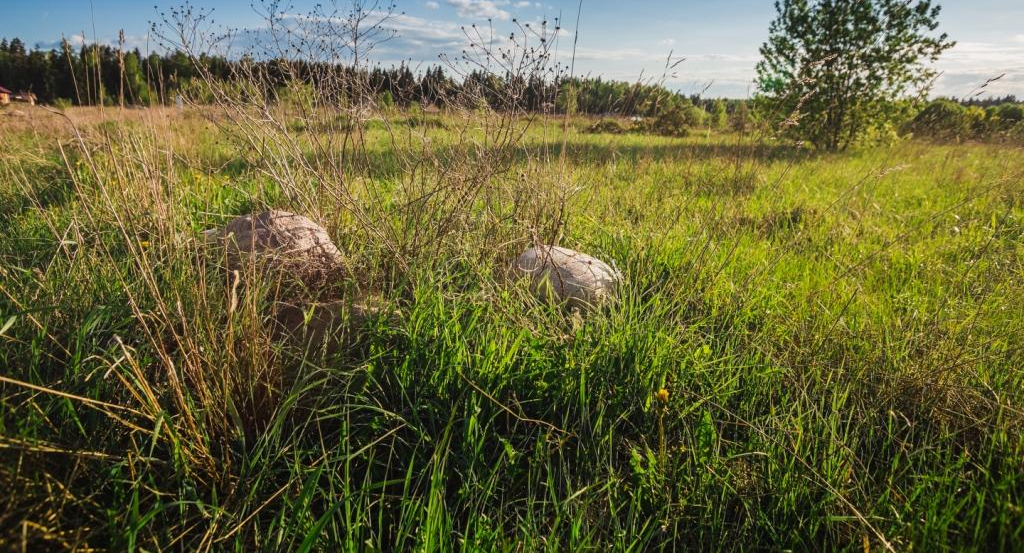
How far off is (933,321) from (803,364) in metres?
0.59

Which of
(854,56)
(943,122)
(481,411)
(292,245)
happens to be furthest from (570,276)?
(854,56)

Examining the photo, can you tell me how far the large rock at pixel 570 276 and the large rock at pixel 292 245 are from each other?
95 cm

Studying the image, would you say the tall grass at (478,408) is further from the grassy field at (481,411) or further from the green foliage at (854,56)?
the green foliage at (854,56)

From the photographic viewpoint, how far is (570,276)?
245 centimetres

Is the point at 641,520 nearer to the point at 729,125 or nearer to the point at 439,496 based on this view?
the point at 439,496

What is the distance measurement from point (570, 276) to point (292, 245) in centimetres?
135

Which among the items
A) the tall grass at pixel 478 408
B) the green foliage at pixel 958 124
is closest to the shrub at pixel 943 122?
the green foliage at pixel 958 124

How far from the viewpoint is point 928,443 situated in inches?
64.4

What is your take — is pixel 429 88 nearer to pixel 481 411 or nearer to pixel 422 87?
pixel 422 87

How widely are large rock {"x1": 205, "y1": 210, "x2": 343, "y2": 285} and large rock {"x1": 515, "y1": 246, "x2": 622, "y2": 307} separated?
0.95m

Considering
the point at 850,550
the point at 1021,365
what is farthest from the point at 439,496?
the point at 1021,365

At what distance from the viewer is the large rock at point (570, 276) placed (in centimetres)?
A: 239

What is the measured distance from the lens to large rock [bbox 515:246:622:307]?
2.39 metres

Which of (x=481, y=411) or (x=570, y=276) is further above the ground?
(x=570, y=276)
